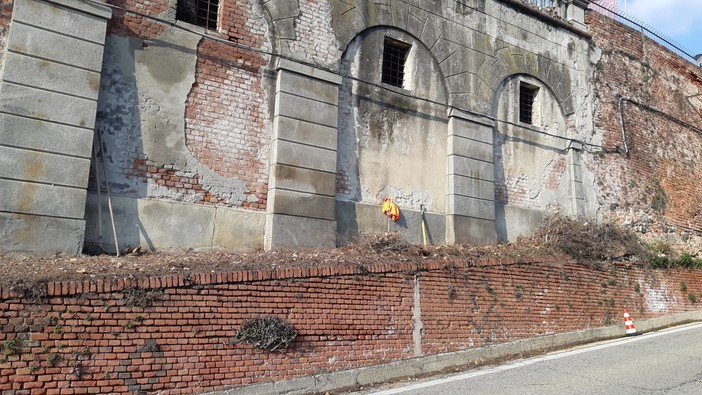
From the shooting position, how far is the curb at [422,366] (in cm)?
759

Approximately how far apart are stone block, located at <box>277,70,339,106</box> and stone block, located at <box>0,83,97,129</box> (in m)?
3.47

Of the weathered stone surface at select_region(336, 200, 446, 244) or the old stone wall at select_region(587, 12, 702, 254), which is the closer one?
the weathered stone surface at select_region(336, 200, 446, 244)

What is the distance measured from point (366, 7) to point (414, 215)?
462 centimetres

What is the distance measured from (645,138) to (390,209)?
10309mm

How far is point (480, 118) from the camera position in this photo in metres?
13.6

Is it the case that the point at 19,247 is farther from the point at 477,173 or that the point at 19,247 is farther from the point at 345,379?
the point at 477,173

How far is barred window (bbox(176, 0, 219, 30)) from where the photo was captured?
10.4 m

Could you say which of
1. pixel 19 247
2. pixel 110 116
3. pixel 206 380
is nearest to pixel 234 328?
pixel 206 380

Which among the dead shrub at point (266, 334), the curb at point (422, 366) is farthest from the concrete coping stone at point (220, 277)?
the curb at point (422, 366)

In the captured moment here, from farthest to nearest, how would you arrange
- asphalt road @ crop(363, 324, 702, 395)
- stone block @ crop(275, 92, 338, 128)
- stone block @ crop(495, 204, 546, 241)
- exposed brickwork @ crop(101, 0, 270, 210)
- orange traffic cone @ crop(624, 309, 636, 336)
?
stone block @ crop(495, 204, 546, 241) < orange traffic cone @ crop(624, 309, 636, 336) < stone block @ crop(275, 92, 338, 128) < exposed brickwork @ crop(101, 0, 270, 210) < asphalt road @ crop(363, 324, 702, 395)

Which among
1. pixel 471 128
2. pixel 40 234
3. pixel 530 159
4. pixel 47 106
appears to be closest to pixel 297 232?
pixel 40 234

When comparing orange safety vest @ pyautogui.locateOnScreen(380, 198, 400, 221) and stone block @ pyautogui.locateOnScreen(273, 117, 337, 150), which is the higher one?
stone block @ pyautogui.locateOnScreen(273, 117, 337, 150)

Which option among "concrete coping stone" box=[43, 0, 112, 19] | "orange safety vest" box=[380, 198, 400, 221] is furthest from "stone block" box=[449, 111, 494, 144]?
"concrete coping stone" box=[43, 0, 112, 19]

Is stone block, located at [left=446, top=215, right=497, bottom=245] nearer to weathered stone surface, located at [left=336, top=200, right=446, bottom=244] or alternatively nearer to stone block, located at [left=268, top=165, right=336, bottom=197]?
weathered stone surface, located at [left=336, top=200, right=446, bottom=244]
